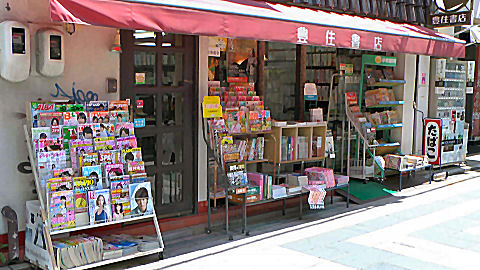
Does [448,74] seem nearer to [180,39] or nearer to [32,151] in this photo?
[180,39]

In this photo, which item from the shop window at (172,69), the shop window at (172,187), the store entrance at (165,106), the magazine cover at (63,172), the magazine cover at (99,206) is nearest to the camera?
the magazine cover at (63,172)

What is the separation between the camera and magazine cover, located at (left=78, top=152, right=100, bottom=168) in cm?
511

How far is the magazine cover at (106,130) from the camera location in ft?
17.7

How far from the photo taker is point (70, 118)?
524cm

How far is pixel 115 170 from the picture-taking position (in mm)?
5258

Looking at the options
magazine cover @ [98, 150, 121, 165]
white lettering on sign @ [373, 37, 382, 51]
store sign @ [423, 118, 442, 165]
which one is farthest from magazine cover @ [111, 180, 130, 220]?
store sign @ [423, 118, 442, 165]

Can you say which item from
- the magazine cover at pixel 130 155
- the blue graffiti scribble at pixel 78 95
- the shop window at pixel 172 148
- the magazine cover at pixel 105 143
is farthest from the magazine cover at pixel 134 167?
the shop window at pixel 172 148

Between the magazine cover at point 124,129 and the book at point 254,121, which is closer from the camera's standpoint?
the magazine cover at point 124,129

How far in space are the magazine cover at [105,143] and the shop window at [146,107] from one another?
101cm

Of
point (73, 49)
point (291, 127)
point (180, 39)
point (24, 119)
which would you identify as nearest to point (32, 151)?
point (24, 119)

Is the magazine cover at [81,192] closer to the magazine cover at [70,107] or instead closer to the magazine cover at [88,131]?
the magazine cover at [88,131]

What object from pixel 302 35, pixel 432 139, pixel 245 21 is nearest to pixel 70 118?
pixel 245 21

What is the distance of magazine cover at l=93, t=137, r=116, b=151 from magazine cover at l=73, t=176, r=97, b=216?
0.39m

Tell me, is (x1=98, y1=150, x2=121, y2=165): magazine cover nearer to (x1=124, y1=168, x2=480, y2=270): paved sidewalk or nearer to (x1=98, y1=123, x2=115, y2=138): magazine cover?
(x1=98, y1=123, x2=115, y2=138): magazine cover
